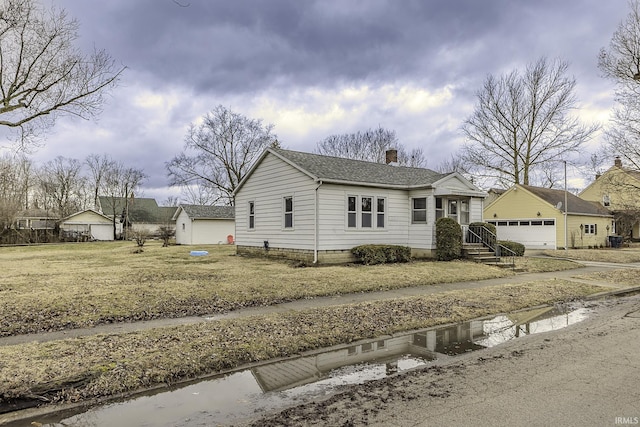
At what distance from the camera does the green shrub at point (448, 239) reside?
1798 centimetres

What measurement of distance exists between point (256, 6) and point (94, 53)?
8.63 metres

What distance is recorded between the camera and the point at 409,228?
1942cm

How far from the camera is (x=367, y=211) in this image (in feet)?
59.7

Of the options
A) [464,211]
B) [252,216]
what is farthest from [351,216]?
[464,211]

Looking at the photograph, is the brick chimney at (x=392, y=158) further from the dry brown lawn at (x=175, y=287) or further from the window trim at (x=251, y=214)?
the dry brown lawn at (x=175, y=287)

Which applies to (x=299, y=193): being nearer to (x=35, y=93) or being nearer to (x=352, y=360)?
(x=35, y=93)

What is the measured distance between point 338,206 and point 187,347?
38.7 feet

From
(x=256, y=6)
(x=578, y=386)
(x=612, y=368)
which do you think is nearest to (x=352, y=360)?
(x=578, y=386)

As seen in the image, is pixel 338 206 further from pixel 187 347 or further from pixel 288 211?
pixel 187 347

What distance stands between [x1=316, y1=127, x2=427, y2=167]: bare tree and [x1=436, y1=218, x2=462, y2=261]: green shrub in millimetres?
29773

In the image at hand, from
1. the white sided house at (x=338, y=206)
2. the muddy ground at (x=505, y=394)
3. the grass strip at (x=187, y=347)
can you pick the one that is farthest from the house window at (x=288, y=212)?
the muddy ground at (x=505, y=394)

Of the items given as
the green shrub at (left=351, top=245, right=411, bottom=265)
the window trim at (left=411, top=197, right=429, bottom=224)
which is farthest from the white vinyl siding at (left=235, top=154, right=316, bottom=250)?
the window trim at (left=411, top=197, right=429, bottom=224)

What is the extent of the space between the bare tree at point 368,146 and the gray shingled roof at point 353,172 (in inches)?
1047

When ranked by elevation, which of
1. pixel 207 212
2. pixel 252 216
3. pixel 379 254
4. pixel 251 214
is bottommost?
pixel 379 254
